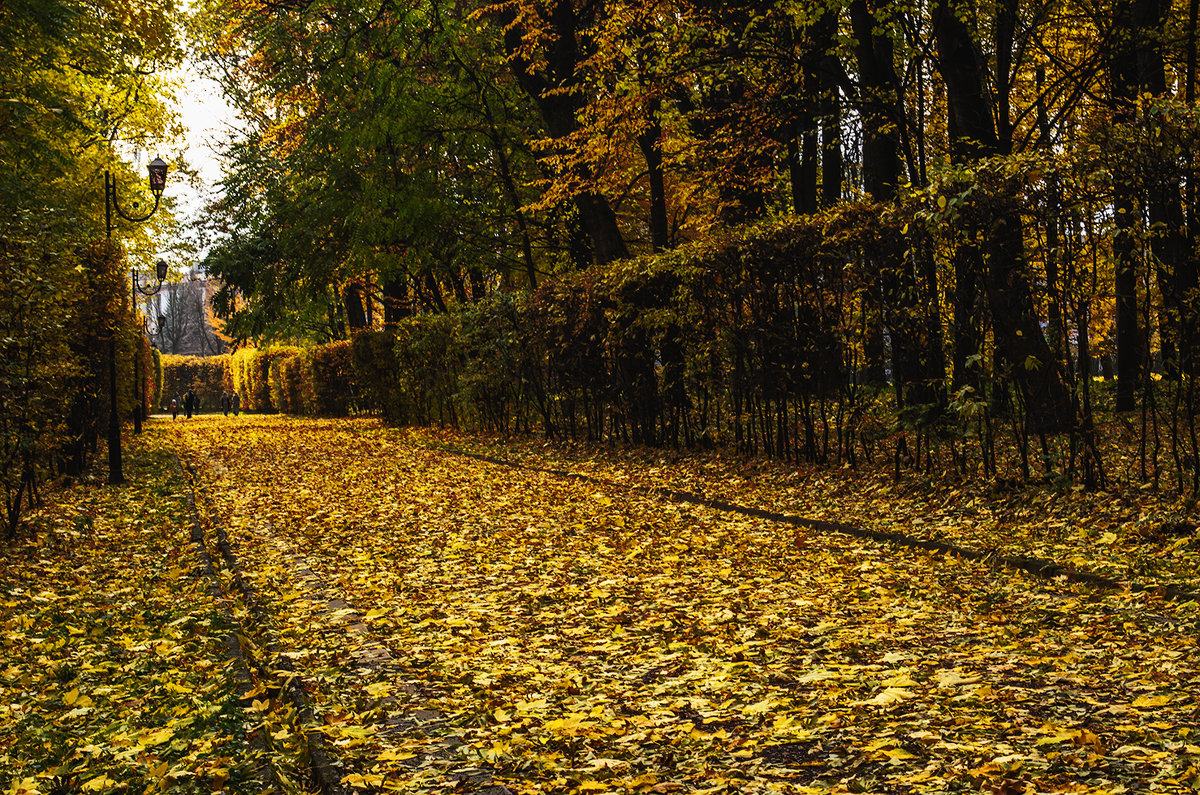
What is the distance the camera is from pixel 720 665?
16.8ft

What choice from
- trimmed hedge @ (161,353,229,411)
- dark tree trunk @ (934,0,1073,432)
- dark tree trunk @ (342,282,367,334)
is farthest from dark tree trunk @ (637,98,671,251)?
trimmed hedge @ (161,353,229,411)

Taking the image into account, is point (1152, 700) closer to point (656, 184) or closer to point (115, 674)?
point (115, 674)

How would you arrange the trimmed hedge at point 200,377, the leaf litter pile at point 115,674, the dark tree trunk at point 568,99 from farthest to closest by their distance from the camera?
the trimmed hedge at point 200,377 < the dark tree trunk at point 568,99 < the leaf litter pile at point 115,674

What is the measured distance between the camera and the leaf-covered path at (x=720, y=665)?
12.4 ft

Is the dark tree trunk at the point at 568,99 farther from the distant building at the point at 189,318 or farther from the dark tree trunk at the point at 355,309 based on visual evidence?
the distant building at the point at 189,318

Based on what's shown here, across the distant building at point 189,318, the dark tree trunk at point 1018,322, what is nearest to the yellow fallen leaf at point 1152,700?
the dark tree trunk at point 1018,322

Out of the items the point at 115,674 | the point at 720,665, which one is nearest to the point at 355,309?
the point at 115,674

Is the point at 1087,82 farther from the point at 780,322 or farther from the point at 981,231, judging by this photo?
the point at 981,231

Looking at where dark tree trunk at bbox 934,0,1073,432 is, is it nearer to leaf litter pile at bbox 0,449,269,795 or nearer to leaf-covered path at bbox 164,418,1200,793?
leaf-covered path at bbox 164,418,1200,793

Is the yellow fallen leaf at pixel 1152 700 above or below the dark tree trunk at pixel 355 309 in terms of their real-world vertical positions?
below

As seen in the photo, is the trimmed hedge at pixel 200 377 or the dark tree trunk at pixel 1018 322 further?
the trimmed hedge at pixel 200 377

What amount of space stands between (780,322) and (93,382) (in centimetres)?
1082

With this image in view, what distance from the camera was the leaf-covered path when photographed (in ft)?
12.4

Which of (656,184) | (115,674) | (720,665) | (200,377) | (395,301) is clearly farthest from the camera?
(200,377)
